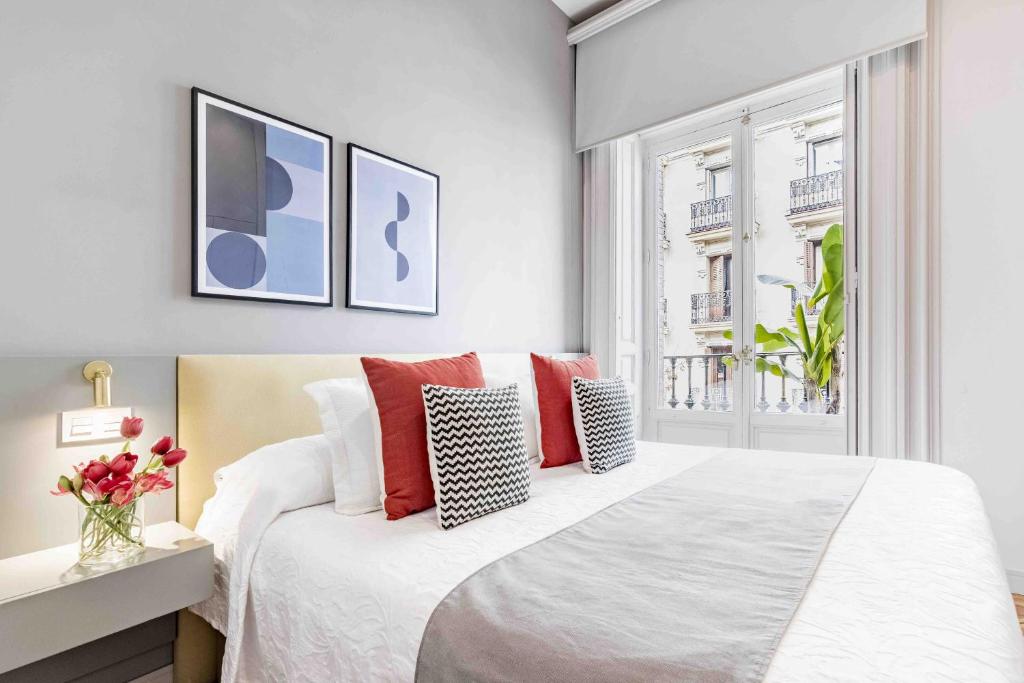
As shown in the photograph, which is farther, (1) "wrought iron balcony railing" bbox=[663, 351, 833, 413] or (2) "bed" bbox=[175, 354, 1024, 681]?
(1) "wrought iron balcony railing" bbox=[663, 351, 833, 413]

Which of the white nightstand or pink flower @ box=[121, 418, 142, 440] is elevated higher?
pink flower @ box=[121, 418, 142, 440]

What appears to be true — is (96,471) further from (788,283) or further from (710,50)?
(710,50)

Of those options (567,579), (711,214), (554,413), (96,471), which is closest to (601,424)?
(554,413)

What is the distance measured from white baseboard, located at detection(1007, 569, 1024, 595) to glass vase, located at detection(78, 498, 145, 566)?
127 inches

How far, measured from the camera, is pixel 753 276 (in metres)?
3.16

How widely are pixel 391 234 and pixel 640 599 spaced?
68.4 inches

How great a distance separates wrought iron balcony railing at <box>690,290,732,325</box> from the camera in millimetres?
3295

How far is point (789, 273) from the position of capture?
3072mm

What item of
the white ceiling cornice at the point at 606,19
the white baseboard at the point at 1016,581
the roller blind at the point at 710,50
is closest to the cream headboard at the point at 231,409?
the roller blind at the point at 710,50

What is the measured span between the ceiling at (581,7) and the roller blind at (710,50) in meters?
0.17

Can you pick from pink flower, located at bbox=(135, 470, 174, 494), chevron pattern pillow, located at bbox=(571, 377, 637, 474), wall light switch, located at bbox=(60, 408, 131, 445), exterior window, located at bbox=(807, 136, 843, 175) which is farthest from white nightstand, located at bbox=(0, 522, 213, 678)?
exterior window, located at bbox=(807, 136, 843, 175)

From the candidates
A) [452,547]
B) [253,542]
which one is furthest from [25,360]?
[452,547]

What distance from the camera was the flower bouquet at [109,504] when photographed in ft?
3.98

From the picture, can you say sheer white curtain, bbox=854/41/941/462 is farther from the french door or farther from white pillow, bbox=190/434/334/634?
white pillow, bbox=190/434/334/634
